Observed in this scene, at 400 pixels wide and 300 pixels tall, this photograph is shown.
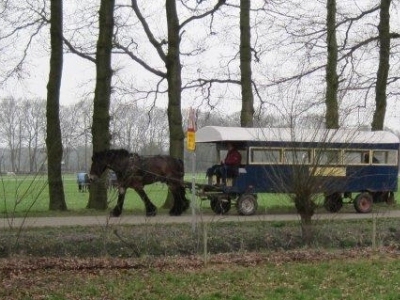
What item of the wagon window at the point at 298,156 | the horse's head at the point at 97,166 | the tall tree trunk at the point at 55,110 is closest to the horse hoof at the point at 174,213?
the horse's head at the point at 97,166

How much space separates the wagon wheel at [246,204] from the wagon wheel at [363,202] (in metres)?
3.60

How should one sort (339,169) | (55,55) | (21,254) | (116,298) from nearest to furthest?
(116,298) < (21,254) < (339,169) < (55,55)

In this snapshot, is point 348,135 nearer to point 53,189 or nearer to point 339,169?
point 339,169

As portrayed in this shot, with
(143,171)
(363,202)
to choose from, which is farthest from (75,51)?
(363,202)

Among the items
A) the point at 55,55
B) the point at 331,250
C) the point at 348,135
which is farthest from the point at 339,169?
the point at 55,55

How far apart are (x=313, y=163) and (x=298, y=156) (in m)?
0.35

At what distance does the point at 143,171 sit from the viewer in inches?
778

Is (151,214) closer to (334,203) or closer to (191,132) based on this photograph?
(191,132)

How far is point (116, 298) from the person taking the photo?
9617mm

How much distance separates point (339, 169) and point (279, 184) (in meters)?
1.68

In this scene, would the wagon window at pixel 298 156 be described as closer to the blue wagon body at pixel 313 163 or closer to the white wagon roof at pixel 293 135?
the blue wagon body at pixel 313 163

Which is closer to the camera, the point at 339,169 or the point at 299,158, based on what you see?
the point at 299,158

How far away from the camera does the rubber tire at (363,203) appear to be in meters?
22.6

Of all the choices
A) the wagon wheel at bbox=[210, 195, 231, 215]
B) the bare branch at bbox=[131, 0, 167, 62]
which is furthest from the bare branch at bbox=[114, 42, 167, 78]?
the wagon wheel at bbox=[210, 195, 231, 215]
